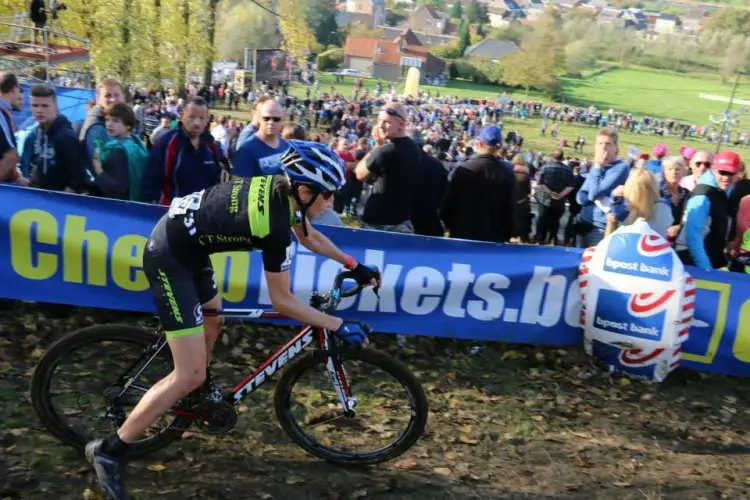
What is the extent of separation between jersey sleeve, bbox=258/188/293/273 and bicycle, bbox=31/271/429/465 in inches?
20.8

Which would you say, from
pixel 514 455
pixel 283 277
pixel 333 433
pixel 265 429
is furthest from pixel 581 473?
pixel 283 277

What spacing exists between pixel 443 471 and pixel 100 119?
4529mm

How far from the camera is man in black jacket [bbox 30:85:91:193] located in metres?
6.11

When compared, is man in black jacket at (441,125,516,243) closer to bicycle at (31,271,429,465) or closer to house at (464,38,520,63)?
bicycle at (31,271,429,465)

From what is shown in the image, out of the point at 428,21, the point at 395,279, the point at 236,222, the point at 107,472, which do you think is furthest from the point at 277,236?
the point at 428,21

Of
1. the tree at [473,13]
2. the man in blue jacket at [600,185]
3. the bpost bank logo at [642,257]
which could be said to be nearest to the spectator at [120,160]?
the bpost bank logo at [642,257]

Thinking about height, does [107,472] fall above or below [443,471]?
above

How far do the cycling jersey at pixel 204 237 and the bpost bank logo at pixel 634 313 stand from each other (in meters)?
3.34

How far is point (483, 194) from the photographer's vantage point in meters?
6.41

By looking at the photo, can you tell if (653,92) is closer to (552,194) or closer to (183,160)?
(552,194)

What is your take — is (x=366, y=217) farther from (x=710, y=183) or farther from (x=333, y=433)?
(x=710, y=183)

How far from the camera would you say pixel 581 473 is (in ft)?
15.6

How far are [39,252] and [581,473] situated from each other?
4605mm

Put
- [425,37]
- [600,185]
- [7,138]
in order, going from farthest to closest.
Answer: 1. [425,37]
2. [600,185]
3. [7,138]
